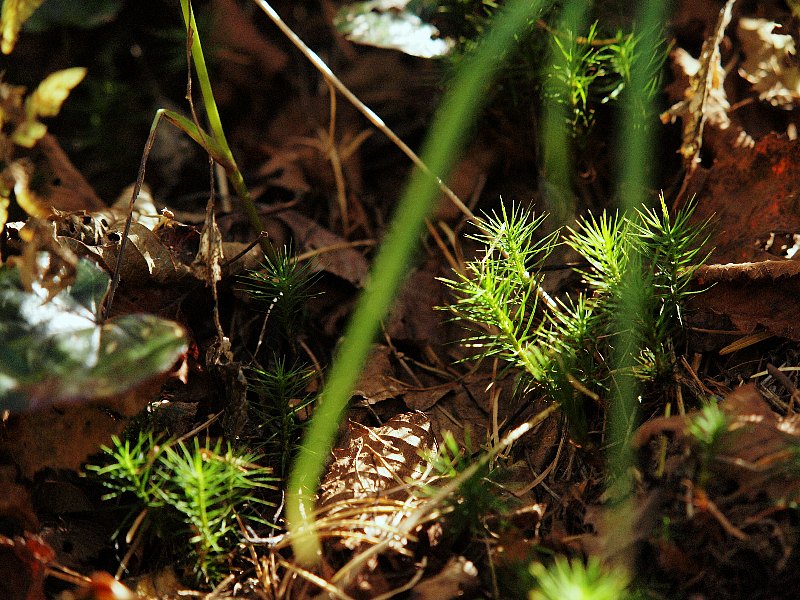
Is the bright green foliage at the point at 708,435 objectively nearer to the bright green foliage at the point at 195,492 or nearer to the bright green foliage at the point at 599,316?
the bright green foliage at the point at 599,316

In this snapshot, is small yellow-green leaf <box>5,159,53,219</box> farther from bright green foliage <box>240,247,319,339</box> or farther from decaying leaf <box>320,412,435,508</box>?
decaying leaf <box>320,412,435,508</box>

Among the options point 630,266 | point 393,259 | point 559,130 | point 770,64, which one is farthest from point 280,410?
point 770,64

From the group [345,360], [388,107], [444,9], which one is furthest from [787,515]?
[388,107]

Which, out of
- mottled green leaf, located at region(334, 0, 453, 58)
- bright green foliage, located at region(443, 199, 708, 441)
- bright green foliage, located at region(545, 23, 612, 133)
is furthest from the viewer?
mottled green leaf, located at region(334, 0, 453, 58)

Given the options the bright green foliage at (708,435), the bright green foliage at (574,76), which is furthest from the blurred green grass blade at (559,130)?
the bright green foliage at (708,435)

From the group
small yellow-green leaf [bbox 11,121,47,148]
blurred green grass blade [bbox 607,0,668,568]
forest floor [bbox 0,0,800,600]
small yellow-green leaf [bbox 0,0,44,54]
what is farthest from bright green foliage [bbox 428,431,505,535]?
small yellow-green leaf [bbox 0,0,44,54]
